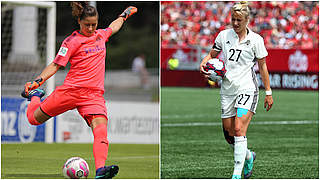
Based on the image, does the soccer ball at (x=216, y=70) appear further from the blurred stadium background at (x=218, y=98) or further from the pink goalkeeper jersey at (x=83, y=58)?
the pink goalkeeper jersey at (x=83, y=58)

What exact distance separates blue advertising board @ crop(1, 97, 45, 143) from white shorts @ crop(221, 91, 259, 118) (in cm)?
720

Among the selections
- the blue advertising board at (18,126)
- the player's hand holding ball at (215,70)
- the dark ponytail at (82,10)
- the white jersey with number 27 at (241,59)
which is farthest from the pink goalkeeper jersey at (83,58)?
the blue advertising board at (18,126)

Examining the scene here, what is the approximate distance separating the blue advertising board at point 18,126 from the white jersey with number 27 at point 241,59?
732 centimetres

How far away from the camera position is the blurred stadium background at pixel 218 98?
968cm

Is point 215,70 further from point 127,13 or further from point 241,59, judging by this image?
point 127,13

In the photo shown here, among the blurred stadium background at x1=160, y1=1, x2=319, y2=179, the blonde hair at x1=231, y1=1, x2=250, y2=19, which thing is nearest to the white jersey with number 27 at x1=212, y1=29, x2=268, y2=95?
the blonde hair at x1=231, y1=1, x2=250, y2=19

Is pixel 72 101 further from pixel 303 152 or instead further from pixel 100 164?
pixel 303 152

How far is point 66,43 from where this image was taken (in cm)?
720

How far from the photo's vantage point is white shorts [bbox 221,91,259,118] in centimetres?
750

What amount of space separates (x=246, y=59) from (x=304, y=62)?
60.5 ft

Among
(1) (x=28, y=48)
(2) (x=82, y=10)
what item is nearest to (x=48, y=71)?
(2) (x=82, y=10)

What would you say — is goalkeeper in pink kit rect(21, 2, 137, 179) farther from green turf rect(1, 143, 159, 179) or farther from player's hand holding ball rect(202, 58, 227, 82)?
green turf rect(1, 143, 159, 179)

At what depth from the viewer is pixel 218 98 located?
23078mm

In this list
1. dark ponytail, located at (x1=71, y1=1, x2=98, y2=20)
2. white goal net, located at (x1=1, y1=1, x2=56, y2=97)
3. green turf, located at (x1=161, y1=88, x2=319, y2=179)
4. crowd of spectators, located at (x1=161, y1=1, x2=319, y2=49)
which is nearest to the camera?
dark ponytail, located at (x1=71, y1=1, x2=98, y2=20)
